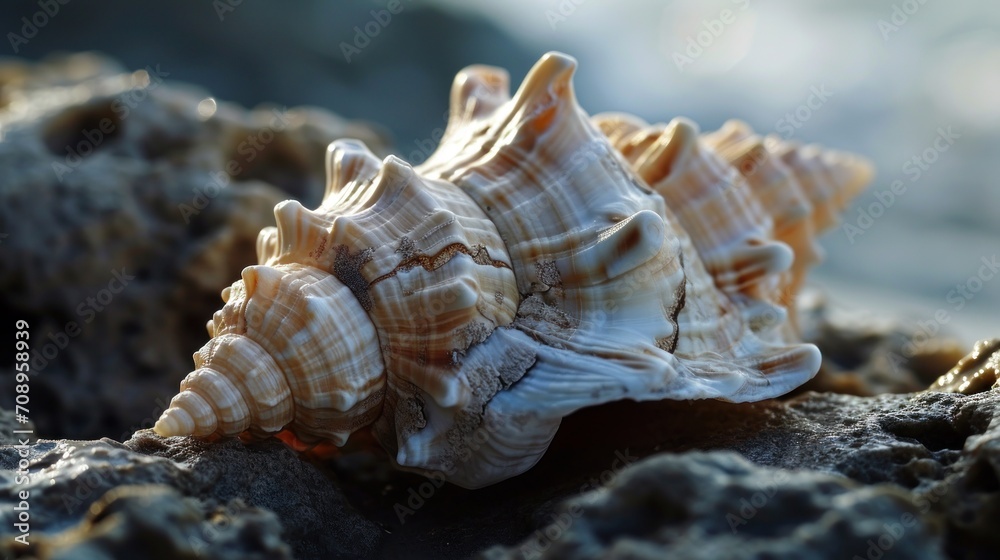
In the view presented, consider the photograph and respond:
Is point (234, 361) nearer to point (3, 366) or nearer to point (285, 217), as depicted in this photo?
point (285, 217)

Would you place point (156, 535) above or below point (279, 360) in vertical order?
below
